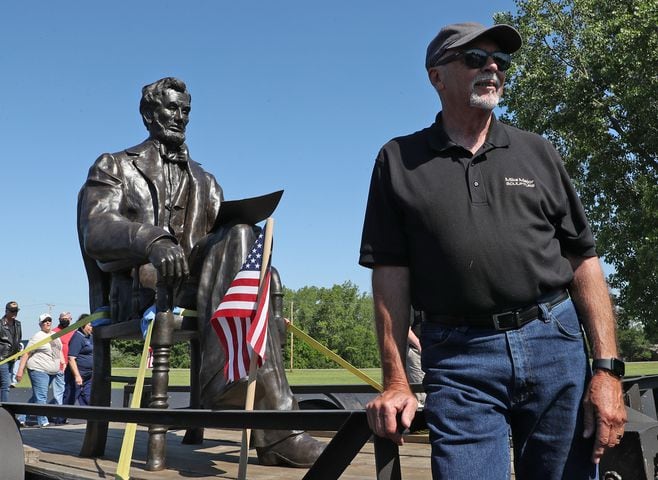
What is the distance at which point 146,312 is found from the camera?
173 inches

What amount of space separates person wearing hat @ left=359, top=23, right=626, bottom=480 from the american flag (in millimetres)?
1660

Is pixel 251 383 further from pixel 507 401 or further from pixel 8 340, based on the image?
pixel 8 340

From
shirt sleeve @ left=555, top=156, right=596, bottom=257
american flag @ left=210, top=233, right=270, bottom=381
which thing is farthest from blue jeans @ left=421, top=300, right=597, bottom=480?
american flag @ left=210, top=233, right=270, bottom=381

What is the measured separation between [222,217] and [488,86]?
107 inches

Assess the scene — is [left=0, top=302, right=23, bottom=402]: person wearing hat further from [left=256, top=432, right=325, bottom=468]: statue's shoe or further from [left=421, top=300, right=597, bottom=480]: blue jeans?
[left=421, top=300, right=597, bottom=480]: blue jeans

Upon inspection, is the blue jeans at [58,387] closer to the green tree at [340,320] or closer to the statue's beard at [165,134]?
the statue's beard at [165,134]

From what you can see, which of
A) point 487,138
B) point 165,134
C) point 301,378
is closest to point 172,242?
point 165,134

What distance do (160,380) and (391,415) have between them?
2506mm

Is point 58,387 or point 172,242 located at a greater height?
point 172,242

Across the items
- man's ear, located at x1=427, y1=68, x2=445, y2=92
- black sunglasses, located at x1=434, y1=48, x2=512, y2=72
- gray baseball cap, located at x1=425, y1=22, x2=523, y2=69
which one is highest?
gray baseball cap, located at x1=425, y1=22, x2=523, y2=69

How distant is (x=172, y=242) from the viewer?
4332mm

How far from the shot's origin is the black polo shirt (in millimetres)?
2090

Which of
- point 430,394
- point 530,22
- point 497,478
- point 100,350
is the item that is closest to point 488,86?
point 430,394

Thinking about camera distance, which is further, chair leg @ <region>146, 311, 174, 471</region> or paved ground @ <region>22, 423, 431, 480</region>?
chair leg @ <region>146, 311, 174, 471</region>
